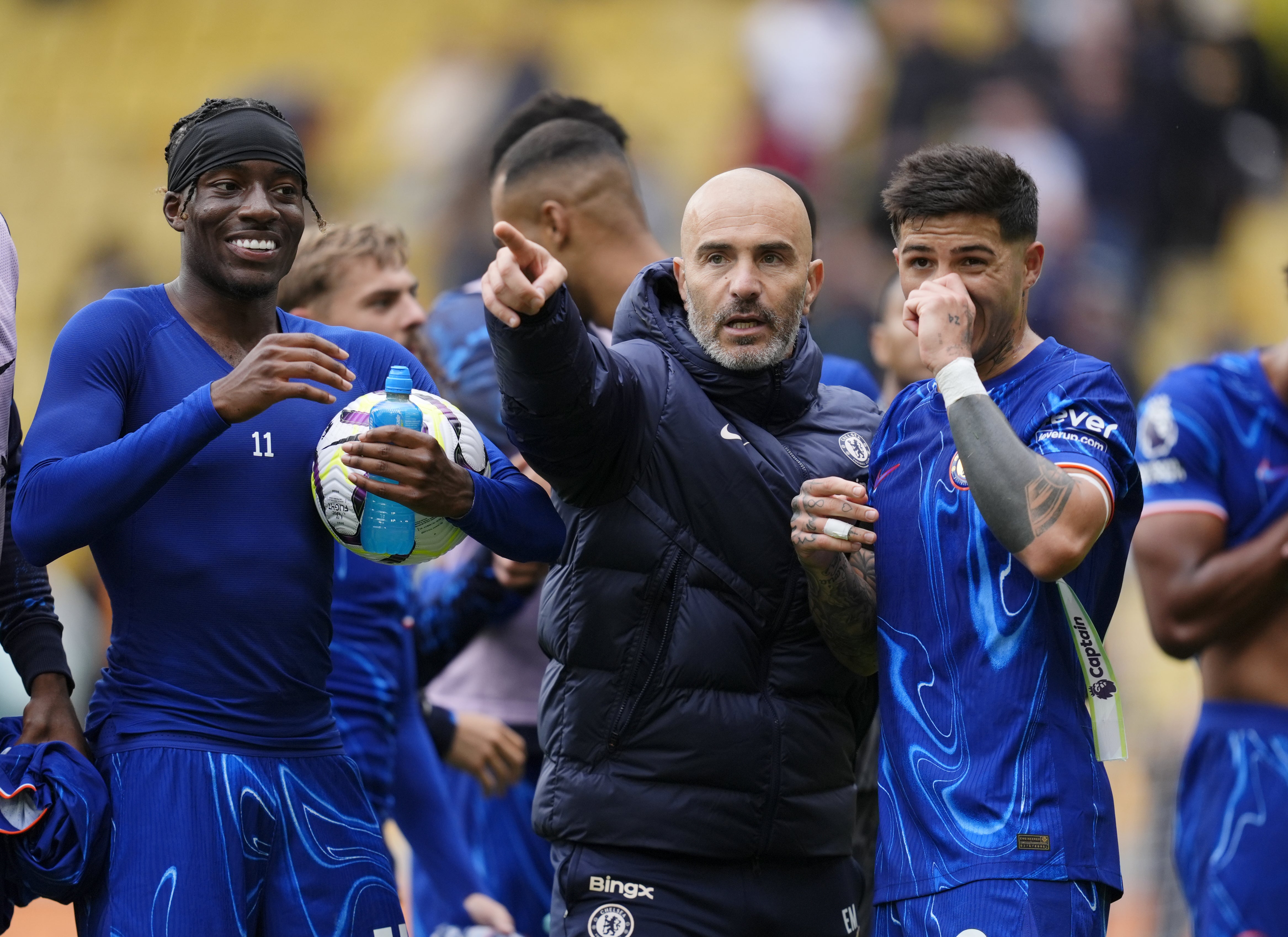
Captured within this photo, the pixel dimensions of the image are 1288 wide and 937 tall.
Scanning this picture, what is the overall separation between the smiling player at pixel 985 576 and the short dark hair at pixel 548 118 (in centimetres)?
272

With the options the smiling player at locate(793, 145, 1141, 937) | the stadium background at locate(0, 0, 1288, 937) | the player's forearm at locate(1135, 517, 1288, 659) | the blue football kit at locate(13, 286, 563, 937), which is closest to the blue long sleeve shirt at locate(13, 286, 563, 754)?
the blue football kit at locate(13, 286, 563, 937)

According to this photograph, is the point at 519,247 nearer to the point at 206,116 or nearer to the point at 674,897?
the point at 206,116

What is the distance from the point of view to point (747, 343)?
140 inches

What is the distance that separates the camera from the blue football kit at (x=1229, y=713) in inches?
159

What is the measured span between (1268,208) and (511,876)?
10.5m

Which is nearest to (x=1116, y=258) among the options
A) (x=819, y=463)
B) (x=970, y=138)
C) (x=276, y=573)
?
(x=970, y=138)

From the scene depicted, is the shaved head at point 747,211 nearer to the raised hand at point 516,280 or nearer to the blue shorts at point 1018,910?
the raised hand at point 516,280

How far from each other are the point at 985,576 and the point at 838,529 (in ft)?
1.06

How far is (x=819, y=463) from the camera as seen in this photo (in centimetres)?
363

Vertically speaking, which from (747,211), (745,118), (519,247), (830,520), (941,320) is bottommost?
(830,520)

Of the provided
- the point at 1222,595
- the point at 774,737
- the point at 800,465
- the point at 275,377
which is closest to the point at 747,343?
the point at 800,465

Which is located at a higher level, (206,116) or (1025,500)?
(206,116)

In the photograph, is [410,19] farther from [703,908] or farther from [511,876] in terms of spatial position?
[703,908]

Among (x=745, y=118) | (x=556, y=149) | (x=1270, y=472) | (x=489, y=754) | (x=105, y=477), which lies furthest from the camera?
(x=745, y=118)
